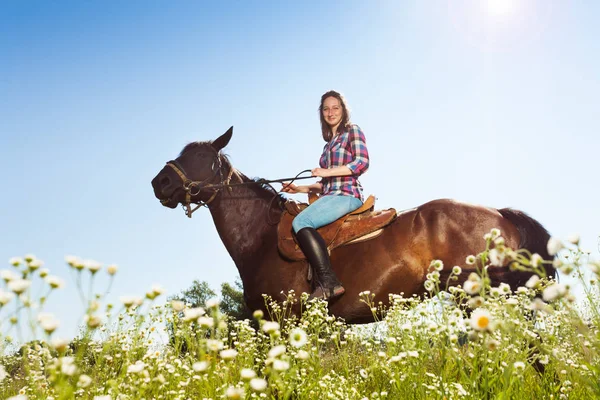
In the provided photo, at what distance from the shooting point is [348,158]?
6633mm

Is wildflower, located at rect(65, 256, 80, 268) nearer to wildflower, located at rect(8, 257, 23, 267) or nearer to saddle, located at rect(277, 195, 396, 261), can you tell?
wildflower, located at rect(8, 257, 23, 267)

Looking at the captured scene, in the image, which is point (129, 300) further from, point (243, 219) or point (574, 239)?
point (243, 219)

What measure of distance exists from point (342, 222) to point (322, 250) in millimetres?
609

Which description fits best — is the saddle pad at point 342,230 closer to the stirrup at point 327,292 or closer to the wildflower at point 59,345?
the stirrup at point 327,292

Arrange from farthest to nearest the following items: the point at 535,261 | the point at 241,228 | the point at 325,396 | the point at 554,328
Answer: the point at 241,228, the point at 554,328, the point at 325,396, the point at 535,261

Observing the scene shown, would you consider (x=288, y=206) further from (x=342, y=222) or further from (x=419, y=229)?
(x=419, y=229)

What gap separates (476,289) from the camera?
2219 mm

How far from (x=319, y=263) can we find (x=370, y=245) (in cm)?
81

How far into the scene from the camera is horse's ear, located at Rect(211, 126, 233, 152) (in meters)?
7.43

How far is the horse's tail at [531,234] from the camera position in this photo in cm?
594

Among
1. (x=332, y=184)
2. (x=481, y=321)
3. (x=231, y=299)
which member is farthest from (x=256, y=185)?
(x=231, y=299)

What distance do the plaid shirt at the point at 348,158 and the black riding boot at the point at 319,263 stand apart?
796mm

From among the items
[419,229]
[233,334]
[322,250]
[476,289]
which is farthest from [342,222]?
[476,289]

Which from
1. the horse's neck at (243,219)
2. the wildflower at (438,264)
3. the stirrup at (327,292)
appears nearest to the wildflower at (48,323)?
the wildflower at (438,264)
